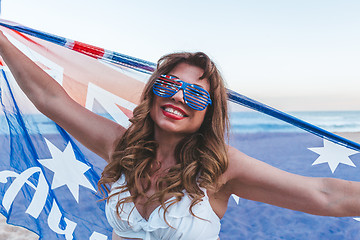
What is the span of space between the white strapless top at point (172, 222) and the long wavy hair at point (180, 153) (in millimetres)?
42

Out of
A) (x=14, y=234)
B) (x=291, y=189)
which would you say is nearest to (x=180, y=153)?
(x=291, y=189)

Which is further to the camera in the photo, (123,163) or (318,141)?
(318,141)

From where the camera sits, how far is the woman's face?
1.99m

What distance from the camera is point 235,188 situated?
211cm

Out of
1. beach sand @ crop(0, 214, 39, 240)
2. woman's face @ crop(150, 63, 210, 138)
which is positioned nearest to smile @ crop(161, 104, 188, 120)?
woman's face @ crop(150, 63, 210, 138)

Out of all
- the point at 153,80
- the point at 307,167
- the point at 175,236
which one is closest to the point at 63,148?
the point at 153,80

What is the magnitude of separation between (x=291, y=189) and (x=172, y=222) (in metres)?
0.68

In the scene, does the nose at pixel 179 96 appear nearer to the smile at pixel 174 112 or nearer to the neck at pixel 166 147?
the smile at pixel 174 112

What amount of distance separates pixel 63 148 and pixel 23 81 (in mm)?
668

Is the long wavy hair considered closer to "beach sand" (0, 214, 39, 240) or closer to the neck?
the neck

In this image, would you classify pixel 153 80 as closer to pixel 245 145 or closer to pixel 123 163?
pixel 123 163

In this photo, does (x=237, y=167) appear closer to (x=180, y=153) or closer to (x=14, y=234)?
(x=180, y=153)

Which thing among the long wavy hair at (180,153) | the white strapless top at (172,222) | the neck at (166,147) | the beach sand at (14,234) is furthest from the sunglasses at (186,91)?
the beach sand at (14,234)

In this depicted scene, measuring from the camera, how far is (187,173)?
6.68 feet
